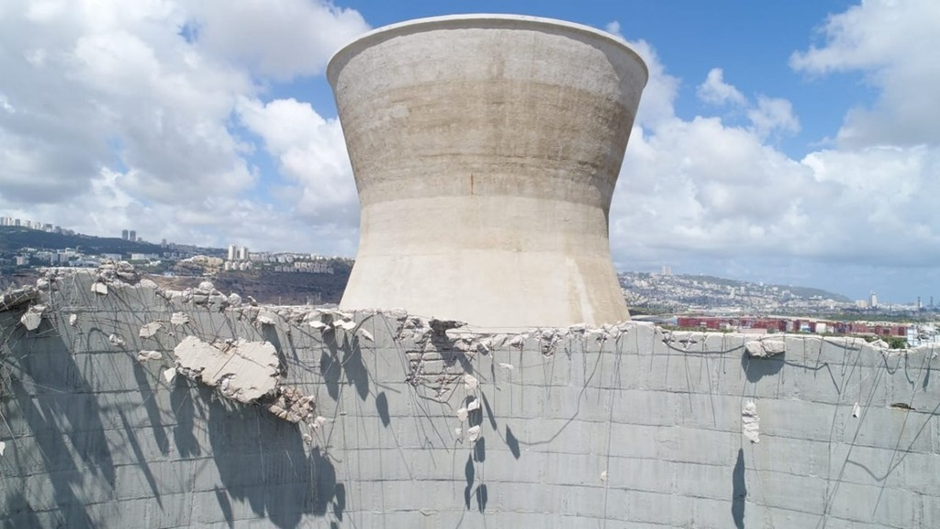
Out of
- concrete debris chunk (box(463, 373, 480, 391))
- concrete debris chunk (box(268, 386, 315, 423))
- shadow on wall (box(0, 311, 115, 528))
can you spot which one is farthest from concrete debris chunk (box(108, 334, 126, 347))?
concrete debris chunk (box(463, 373, 480, 391))

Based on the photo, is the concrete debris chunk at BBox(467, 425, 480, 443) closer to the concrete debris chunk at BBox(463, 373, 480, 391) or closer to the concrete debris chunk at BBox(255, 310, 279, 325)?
the concrete debris chunk at BBox(463, 373, 480, 391)

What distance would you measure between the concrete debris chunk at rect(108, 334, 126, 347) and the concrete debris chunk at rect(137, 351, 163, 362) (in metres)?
0.22

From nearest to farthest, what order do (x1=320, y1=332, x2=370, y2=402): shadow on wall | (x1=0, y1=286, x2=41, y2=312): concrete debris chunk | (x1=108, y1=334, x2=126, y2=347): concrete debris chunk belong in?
1. (x1=0, y1=286, x2=41, y2=312): concrete debris chunk
2. (x1=108, y1=334, x2=126, y2=347): concrete debris chunk
3. (x1=320, y1=332, x2=370, y2=402): shadow on wall

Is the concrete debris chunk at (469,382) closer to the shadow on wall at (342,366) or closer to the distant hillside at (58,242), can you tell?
the shadow on wall at (342,366)

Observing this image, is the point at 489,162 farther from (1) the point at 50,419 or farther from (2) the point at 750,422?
(1) the point at 50,419

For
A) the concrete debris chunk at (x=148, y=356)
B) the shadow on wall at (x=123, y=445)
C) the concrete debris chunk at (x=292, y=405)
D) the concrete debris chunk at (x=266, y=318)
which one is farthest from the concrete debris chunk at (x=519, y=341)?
the concrete debris chunk at (x=148, y=356)

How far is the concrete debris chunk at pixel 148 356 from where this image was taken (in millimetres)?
7090

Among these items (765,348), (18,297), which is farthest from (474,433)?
(18,297)

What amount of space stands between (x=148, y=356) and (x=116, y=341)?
1.25 feet

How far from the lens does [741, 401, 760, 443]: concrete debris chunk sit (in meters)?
7.30

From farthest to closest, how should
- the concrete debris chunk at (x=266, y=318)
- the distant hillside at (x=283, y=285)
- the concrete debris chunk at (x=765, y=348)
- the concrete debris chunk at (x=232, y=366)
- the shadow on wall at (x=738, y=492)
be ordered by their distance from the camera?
1. the distant hillside at (x=283, y=285)
2. the concrete debris chunk at (x=266, y=318)
3. the shadow on wall at (x=738, y=492)
4. the concrete debris chunk at (x=765, y=348)
5. the concrete debris chunk at (x=232, y=366)

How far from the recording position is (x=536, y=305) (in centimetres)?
997

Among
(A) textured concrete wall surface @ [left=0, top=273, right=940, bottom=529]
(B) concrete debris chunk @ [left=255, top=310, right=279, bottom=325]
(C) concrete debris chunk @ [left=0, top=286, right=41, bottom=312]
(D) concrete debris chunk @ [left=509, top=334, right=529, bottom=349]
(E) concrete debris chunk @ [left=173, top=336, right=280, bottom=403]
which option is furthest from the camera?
(D) concrete debris chunk @ [left=509, top=334, right=529, bottom=349]

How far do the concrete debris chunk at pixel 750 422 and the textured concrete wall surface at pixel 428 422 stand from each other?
0.02 m
